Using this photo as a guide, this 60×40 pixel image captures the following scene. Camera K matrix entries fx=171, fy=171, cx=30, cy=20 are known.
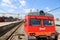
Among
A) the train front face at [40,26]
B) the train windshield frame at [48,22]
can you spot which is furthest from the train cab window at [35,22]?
the train windshield frame at [48,22]

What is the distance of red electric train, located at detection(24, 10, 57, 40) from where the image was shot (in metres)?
12.6

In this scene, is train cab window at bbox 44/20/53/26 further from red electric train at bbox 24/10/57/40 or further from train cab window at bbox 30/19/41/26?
train cab window at bbox 30/19/41/26

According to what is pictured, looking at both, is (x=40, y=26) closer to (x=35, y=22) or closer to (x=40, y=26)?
(x=40, y=26)

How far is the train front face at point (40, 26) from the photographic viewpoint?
12.7 meters

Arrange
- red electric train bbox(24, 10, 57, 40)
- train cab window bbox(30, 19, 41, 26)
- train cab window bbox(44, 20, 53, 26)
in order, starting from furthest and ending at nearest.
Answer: train cab window bbox(44, 20, 53, 26) < train cab window bbox(30, 19, 41, 26) < red electric train bbox(24, 10, 57, 40)

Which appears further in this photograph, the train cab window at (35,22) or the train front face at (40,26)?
the train cab window at (35,22)

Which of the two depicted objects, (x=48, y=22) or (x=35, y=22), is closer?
(x=35, y=22)

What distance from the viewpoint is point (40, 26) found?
12.9 metres

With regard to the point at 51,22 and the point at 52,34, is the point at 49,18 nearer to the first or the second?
the point at 51,22

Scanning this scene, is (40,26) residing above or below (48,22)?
below

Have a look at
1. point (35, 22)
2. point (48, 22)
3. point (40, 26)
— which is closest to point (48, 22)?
point (48, 22)

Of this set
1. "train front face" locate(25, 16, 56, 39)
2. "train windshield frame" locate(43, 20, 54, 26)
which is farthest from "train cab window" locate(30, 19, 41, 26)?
"train windshield frame" locate(43, 20, 54, 26)

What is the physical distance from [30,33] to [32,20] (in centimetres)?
102

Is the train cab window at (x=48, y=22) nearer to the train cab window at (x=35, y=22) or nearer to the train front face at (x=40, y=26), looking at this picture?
the train front face at (x=40, y=26)
